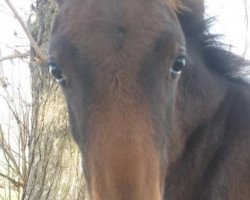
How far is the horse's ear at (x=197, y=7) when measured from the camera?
3.19 metres

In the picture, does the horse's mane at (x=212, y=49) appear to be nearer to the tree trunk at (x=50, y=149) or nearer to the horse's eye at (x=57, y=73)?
the horse's eye at (x=57, y=73)

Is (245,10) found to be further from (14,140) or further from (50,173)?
(14,140)

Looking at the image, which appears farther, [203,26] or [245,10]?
[245,10]

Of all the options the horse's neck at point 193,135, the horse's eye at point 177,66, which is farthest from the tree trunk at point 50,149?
the horse's eye at point 177,66

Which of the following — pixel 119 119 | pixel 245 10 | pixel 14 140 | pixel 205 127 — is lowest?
pixel 14 140

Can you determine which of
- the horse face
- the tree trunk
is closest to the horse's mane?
the horse face

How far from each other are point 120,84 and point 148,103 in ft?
0.58

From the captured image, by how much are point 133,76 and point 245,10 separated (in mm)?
4084

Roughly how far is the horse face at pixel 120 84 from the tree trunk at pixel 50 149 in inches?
86.3

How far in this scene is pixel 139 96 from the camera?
2.37 metres

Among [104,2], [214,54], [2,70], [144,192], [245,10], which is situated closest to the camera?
[144,192]

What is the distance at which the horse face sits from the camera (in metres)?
2.25

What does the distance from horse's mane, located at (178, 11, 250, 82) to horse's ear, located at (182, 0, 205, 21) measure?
3 centimetres

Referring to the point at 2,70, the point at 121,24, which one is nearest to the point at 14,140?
the point at 2,70
